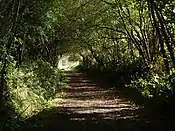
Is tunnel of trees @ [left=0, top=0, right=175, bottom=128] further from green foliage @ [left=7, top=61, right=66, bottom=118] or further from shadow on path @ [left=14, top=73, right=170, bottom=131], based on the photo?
shadow on path @ [left=14, top=73, right=170, bottom=131]

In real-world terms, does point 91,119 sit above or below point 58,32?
below

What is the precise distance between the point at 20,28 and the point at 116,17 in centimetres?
961

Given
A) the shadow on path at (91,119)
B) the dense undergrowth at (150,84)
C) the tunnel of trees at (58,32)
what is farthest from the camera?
the tunnel of trees at (58,32)

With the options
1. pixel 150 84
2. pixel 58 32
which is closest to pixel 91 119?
pixel 150 84

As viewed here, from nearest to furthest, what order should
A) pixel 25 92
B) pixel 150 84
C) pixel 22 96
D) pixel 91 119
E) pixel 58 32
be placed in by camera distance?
1. pixel 91 119
2. pixel 22 96
3. pixel 25 92
4. pixel 150 84
5. pixel 58 32

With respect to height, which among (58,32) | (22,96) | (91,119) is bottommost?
(91,119)

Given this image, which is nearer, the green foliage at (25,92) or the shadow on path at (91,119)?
the shadow on path at (91,119)

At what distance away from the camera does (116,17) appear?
82.4 ft

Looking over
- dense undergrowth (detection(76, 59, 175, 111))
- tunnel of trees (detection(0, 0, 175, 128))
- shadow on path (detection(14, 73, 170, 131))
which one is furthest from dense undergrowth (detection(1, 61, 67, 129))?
dense undergrowth (detection(76, 59, 175, 111))

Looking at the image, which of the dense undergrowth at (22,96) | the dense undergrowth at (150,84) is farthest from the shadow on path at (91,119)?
the dense undergrowth at (150,84)

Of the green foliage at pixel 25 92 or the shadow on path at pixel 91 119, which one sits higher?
the green foliage at pixel 25 92

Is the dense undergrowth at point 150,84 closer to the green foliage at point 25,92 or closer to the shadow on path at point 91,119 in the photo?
the shadow on path at point 91,119

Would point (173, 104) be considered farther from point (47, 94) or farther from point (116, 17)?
point (116, 17)

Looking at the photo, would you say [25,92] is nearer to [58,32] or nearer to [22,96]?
[22,96]
